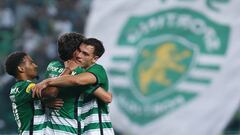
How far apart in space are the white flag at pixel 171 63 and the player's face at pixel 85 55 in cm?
664

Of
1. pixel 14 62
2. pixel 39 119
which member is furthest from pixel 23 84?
pixel 39 119

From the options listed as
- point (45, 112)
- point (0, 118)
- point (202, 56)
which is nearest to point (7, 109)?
point (0, 118)

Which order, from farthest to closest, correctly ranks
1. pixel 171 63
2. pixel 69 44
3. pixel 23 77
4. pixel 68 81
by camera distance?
pixel 171 63, pixel 23 77, pixel 69 44, pixel 68 81

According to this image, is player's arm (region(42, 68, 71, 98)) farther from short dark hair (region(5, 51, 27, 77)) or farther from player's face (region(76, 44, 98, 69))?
short dark hair (region(5, 51, 27, 77))

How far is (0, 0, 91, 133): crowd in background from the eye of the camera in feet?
46.0

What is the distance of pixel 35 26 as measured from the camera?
14.4m

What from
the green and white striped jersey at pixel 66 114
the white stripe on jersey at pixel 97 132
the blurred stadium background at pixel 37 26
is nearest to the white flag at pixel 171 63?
the blurred stadium background at pixel 37 26

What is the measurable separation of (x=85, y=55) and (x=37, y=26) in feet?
20.8

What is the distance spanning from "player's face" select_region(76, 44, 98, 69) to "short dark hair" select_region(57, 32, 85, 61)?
5 centimetres

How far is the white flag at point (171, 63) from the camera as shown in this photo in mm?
14992

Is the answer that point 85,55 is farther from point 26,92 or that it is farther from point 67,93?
point 26,92

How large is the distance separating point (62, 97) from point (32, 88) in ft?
0.78

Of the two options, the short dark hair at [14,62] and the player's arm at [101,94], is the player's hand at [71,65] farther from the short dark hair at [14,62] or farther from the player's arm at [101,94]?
the short dark hair at [14,62]

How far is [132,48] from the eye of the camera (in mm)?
15047
